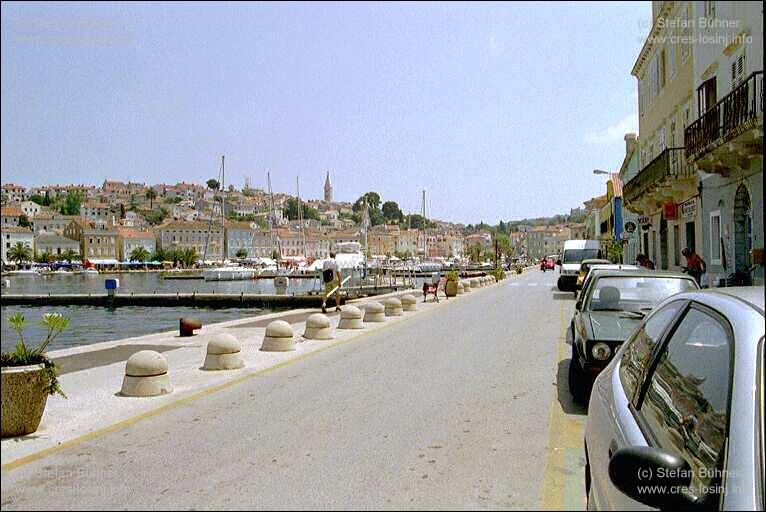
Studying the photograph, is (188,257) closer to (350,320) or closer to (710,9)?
(350,320)

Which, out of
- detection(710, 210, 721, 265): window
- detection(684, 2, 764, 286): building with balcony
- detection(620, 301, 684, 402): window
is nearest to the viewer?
detection(620, 301, 684, 402): window

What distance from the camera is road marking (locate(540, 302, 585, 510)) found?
16.8ft

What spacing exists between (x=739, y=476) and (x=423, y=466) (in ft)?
12.7

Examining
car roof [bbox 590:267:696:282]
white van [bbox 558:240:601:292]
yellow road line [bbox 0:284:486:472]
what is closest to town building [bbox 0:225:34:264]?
Answer: yellow road line [bbox 0:284:486:472]

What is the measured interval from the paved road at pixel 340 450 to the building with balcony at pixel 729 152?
770 cm

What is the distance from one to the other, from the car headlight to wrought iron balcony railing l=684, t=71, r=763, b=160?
903 centimetres

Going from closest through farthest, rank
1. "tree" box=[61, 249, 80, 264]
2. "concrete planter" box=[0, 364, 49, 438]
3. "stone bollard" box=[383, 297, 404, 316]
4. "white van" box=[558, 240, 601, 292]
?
1. "concrete planter" box=[0, 364, 49, 438]
2. "tree" box=[61, 249, 80, 264]
3. "stone bollard" box=[383, 297, 404, 316]
4. "white van" box=[558, 240, 601, 292]

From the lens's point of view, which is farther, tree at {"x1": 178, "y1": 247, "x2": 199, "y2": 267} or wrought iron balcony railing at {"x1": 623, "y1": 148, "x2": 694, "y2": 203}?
tree at {"x1": 178, "y1": 247, "x2": 199, "y2": 267}

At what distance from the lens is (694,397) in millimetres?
3184

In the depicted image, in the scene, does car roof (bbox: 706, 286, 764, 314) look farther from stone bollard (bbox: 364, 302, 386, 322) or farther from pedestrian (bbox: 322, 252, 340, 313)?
pedestrian (bbox: 322, 252, 340, 313)

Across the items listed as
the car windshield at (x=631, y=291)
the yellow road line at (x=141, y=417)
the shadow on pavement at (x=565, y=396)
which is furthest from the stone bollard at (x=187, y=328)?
the car windshield at (x=631, y=291)

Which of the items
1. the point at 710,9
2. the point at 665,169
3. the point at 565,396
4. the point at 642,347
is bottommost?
the point at 565,396

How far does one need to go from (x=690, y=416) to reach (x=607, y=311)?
7.09 m

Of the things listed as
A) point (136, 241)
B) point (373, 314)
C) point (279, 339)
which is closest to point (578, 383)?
point (279, 339)
